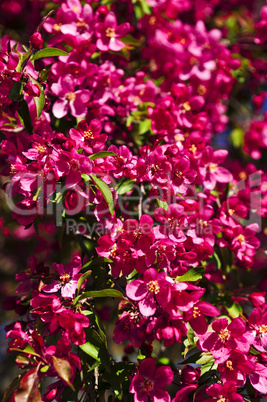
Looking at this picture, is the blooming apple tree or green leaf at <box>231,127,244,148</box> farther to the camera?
green leaf at <box>231,127,244,148</box>

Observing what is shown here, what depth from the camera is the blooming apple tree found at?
1.21m

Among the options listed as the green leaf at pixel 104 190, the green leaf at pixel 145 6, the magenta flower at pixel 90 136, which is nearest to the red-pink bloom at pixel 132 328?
the green leaf at pixel 104 190

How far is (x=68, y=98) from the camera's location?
5.16 ft

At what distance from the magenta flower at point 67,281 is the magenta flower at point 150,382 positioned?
0.35 m

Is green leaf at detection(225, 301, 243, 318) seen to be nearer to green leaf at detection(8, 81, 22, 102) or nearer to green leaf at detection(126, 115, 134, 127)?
green leaf at detection(126, 115, 134, 127)

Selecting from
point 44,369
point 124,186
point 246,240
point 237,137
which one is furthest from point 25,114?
point 237,137

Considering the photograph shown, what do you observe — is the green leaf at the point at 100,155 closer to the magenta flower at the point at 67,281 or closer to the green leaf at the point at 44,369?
the magenta flower at the point at 67,281

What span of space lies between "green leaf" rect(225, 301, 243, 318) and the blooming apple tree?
13mm

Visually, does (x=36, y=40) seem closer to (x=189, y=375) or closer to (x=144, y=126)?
(x=144, y=126)

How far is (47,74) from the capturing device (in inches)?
58.2

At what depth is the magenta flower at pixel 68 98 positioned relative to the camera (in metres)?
1.55

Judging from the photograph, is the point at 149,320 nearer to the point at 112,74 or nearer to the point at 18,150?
the point at 18,150

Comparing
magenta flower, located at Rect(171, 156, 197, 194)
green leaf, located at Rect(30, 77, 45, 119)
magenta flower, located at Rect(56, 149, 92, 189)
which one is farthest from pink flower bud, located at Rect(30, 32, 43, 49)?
magenta flower, located at Rect(171, 156, 197, 194)

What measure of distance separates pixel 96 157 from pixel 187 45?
1300 mm
